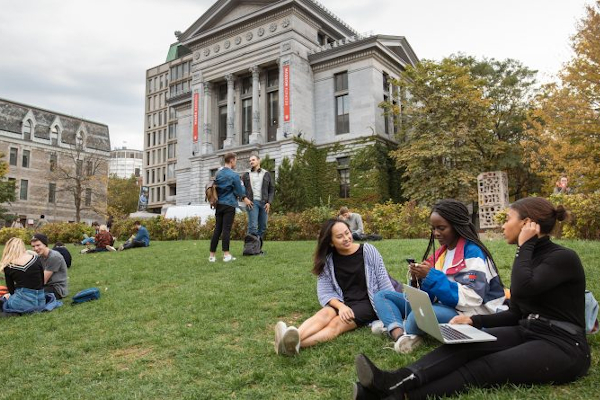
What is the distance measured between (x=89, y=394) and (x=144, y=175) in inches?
3117

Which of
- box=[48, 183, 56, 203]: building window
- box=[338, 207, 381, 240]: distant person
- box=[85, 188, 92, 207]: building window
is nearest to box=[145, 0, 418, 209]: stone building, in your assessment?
box=[338, 207, 381, 240]: distant person

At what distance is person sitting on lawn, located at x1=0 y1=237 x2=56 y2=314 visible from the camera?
707 centimetres

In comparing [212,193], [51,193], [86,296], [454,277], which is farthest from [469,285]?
[51,193]

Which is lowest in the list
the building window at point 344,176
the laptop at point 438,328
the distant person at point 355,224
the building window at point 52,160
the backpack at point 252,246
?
the laptop at point 438,328

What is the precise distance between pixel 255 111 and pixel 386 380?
1429 inches

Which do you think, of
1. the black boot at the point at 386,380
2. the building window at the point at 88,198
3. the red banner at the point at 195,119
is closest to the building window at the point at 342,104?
the red banner at the point at 195,119

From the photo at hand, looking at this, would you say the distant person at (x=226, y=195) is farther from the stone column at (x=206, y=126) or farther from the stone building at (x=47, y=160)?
the stone building at (x=47, y=160)

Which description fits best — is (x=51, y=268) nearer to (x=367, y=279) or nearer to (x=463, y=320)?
(x=367, y=279)

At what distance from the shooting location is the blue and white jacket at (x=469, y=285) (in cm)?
395

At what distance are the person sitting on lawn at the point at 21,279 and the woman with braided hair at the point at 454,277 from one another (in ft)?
19.3

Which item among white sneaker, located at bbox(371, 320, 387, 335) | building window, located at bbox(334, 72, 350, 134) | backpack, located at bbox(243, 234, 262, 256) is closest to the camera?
white sneaker, located at bbox(371, 320, 387, 335)

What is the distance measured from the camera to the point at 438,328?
10.4ft

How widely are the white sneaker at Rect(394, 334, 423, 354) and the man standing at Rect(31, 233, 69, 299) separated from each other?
6.56 metres

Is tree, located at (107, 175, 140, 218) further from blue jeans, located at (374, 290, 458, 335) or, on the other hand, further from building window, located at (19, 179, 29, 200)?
blue jeans, located at (374, 290, 458, 335)
